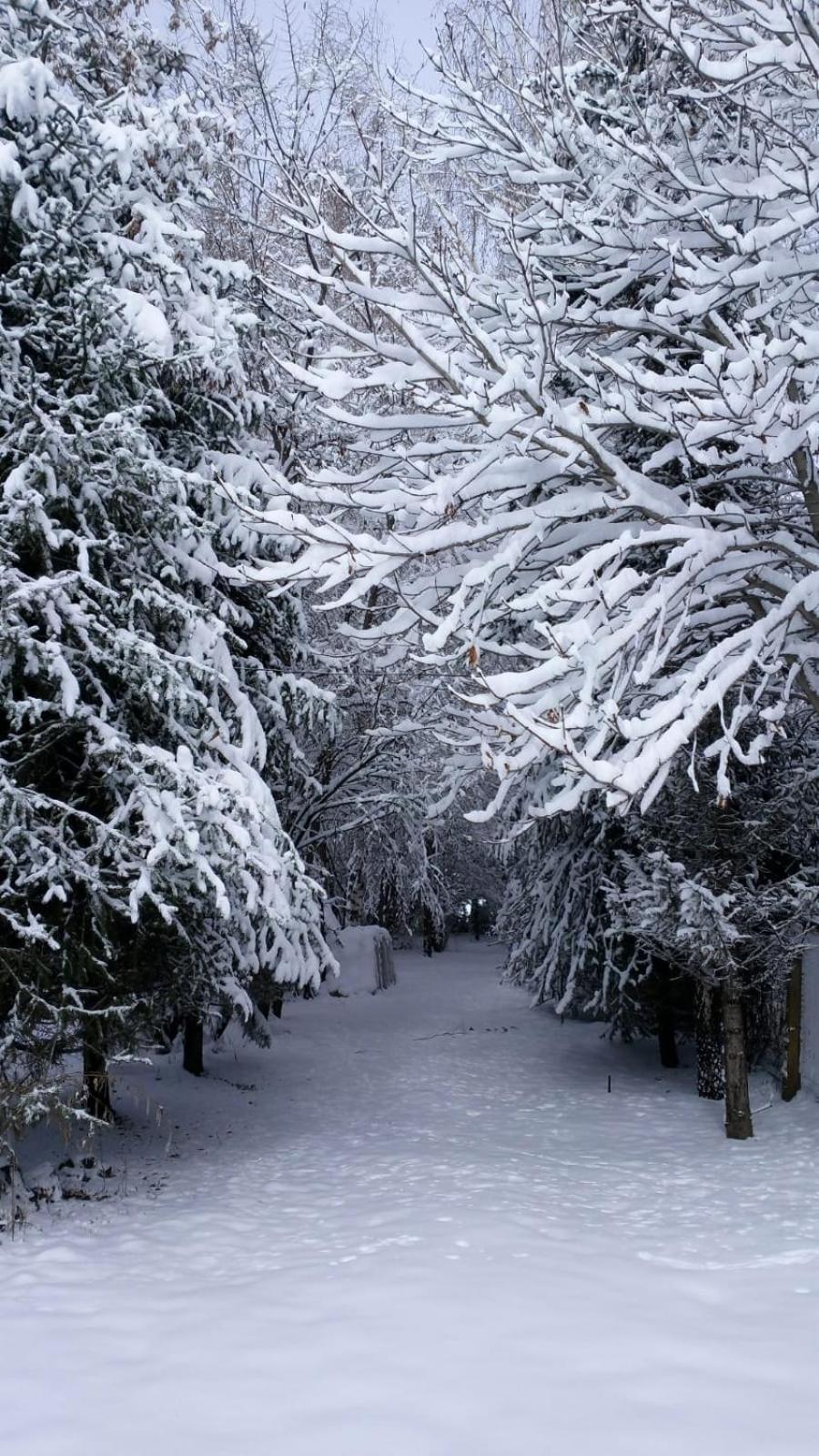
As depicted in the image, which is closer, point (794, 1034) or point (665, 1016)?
point (794, 1034)

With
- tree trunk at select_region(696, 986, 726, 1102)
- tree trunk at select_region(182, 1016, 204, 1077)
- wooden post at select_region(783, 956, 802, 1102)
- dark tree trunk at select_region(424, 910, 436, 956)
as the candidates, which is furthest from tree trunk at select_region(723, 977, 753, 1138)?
dark tree trunk at select_region(424, 910, 436, 956)

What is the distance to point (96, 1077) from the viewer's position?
8.28 metres

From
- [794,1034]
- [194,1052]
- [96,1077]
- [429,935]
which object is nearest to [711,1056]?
[794,1034]

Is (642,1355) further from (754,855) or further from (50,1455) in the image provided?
(754,855)

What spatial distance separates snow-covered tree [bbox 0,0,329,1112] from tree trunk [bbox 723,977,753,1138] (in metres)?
3.60

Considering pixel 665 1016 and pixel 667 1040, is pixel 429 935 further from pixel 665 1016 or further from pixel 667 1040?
pixel 665 1016

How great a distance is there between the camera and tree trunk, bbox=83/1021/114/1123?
819 cm

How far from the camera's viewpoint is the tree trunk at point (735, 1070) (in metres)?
9.80

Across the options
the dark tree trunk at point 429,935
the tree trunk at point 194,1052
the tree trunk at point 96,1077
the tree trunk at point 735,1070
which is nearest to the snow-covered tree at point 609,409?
the tree trunk at point 735,1070

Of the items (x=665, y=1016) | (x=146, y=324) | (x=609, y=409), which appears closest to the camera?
(x=609, y=409)

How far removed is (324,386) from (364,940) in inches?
705

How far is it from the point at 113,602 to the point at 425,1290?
496cm

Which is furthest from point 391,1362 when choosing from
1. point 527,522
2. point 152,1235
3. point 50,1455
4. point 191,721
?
point 191,721

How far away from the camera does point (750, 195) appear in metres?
6.88
